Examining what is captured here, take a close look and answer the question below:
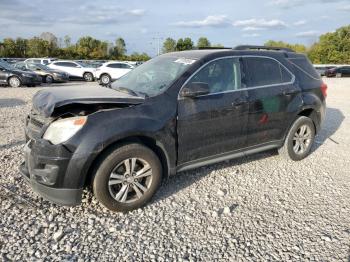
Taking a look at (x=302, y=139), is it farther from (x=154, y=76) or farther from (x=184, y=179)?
(x=154, y=76)

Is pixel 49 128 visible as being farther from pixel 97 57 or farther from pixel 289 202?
pixel 97 57

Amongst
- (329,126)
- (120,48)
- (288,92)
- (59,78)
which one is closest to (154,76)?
(288,92)

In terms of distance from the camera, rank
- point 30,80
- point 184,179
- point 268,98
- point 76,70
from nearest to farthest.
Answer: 1. point 184,179
2. point 268,98
3. point 30,80
4. point 76,70

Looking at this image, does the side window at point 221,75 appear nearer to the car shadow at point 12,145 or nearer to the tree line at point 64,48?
the car shadow at point 12,145

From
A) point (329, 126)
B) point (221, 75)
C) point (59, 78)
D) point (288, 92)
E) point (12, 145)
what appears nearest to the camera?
point (221, 75)

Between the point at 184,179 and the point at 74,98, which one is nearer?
the point at 74,98

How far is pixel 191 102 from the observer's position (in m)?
3.81

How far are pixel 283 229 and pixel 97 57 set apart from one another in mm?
49746

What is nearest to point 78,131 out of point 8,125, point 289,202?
point 289,202

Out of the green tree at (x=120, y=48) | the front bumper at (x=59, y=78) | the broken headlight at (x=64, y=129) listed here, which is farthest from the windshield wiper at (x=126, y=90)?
the green tree at (x=120, y=48)

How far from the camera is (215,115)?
4000 millimetres

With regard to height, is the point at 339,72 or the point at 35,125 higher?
the point at 339,72

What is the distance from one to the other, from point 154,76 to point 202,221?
6.49ft

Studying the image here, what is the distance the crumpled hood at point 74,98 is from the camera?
10.8 ft
